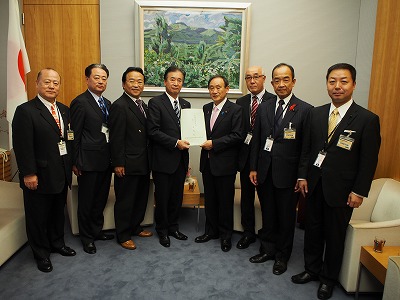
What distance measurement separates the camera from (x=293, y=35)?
4305mm

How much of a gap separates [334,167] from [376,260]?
25.8 inches

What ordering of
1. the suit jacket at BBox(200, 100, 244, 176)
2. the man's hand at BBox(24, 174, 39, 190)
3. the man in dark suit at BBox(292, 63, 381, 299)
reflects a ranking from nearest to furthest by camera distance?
the man in dark suit at BBox(292, 63, 381, 299) < the man's hand at BBox(24, 174, 39, 190) < the suit jacket at BBox(200, 100, 244, 176)

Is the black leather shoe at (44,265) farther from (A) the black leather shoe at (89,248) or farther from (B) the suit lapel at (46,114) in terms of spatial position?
(B) the suit lapel at (46,114)

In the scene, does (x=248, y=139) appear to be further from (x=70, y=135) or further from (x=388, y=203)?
(x=70, y=135)

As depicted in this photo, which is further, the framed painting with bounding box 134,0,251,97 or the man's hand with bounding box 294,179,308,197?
the framed painting with bounding box 134,0,251,97

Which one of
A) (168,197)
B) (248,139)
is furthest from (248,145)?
(168,197)

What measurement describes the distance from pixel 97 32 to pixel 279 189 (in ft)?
10.7

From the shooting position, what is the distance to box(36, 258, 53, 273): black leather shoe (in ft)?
8.63

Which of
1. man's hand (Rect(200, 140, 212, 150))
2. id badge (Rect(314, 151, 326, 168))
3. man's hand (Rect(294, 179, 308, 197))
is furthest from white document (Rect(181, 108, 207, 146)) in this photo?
id badge (Rect(314, 151, 326, 168))

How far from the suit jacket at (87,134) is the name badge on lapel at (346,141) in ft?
6.59

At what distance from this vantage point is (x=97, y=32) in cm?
423

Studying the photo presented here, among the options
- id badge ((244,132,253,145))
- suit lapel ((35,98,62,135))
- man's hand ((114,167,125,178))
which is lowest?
man's hand ((114,167,125,178))

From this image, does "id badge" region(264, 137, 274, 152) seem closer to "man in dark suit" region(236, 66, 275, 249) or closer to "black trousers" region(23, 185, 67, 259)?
"man in dark suit" region(236, 66, 275, 249)

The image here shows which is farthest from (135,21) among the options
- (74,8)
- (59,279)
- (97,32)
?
(59,279)
